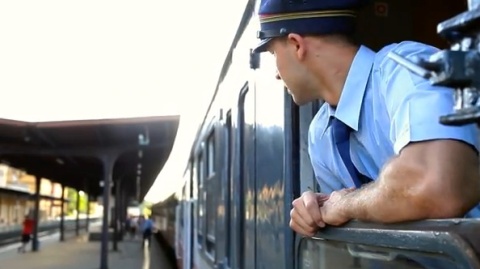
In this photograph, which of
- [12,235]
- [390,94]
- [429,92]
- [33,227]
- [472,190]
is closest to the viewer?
[472,190]

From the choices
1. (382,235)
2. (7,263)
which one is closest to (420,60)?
(382,235)

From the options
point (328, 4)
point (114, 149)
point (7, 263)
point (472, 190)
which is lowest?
point (7, 263)

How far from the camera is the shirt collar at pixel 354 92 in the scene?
1.54 meters

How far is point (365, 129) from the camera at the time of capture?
155 cm

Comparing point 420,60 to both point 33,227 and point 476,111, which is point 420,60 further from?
point 33,227

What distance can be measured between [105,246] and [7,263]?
5930mm

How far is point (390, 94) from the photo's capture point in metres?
1.38

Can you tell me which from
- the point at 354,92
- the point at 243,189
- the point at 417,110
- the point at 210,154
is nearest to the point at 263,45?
the point at 354,92

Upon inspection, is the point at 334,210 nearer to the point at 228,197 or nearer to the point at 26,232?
the point at 228,197

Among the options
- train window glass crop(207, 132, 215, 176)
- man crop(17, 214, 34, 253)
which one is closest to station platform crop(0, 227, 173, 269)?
man crop(17, 214, 34, 253)

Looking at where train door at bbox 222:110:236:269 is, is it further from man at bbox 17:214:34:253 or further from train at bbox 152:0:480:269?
man at bbox 17:214:34:253

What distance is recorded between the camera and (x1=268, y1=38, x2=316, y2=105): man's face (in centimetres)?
163

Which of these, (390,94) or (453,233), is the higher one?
(390,94)

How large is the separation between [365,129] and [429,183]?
1.42 ft
